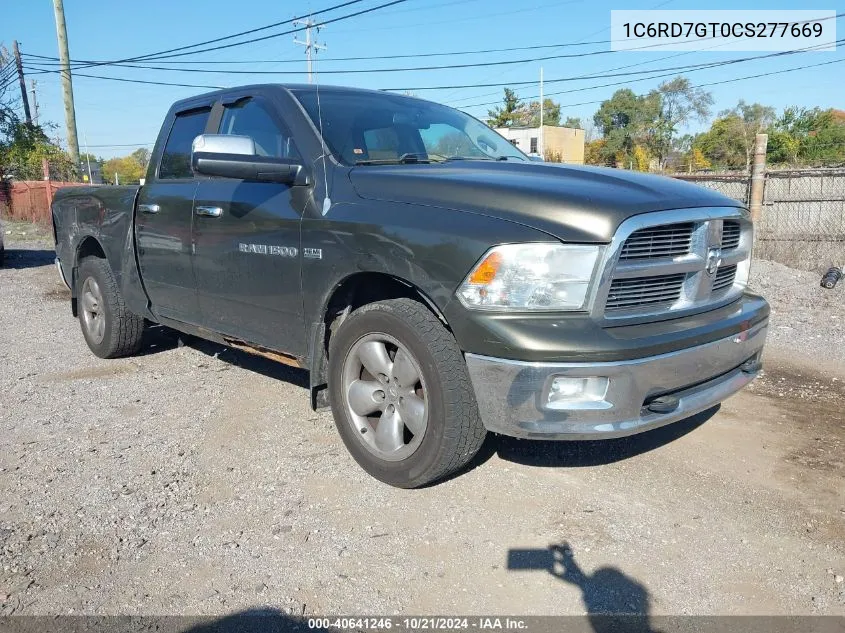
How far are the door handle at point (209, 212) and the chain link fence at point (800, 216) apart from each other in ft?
25.8

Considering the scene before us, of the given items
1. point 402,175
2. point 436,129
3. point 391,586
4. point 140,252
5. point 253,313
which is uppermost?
point 436,129

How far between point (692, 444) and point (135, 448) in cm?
313

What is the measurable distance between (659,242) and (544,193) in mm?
539

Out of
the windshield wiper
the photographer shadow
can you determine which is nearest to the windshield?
the windshield wiper

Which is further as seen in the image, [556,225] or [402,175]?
[402,175]

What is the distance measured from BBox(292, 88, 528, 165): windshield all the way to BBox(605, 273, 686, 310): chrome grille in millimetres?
1467

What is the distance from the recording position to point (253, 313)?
3865mm

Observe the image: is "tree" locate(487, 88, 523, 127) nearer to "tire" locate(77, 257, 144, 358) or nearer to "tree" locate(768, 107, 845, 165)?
"tree" locate(768, 107, 845, 165)

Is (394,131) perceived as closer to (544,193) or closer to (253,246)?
(253,246)

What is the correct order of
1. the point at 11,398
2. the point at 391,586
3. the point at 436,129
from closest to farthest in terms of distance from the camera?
the point at 391,586
the point at 436,129
the point at 11,398

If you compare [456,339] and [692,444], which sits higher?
[456,339]

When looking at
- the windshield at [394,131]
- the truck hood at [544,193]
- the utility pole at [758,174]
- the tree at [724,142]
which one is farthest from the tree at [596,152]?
the truck hood at [544,193]

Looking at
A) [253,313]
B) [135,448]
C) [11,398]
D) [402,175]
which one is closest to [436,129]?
[402,175]

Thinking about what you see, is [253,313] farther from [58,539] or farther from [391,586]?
[391,586]
